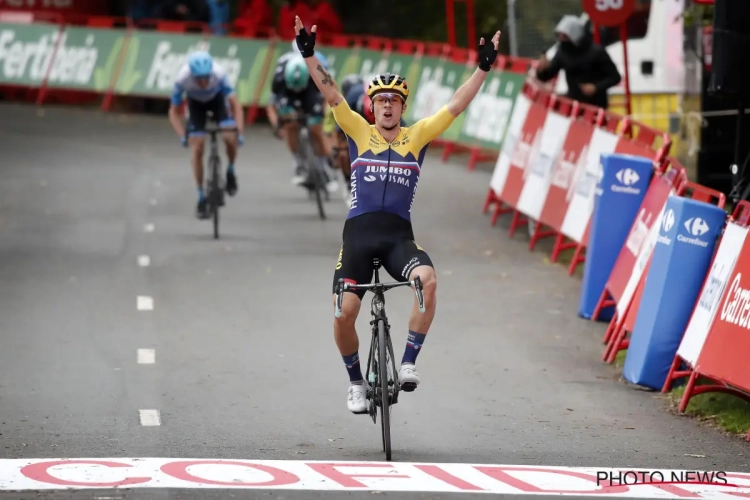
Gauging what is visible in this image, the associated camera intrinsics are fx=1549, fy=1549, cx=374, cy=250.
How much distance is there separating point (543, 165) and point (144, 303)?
18.6 feet

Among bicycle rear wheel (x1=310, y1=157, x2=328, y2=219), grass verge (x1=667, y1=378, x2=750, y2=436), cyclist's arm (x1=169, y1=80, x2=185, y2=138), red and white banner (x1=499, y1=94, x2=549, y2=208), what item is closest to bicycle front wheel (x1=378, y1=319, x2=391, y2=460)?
grass verge (x1=667, y1=378, x2=750, y2=436)

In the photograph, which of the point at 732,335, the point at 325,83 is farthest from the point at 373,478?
the point at 732,335

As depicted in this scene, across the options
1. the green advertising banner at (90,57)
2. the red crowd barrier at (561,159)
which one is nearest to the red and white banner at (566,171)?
the red crowd barrier at (561,159)

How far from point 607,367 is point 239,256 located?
591 centimetres

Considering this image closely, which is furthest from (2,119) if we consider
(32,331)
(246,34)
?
(32,331)

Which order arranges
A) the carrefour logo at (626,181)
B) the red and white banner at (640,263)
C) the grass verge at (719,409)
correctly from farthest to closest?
the carrefour logo at (626,181) < the red and white banner at (640,263) < the grass verge at (719,409)

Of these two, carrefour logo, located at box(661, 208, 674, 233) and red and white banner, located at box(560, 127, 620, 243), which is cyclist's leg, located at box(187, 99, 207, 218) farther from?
carrefour logo, located at box(661, 208, 674, 233)

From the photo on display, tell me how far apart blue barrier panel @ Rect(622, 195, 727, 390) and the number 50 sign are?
6566 mm

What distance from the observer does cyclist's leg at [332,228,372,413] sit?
9.12 m

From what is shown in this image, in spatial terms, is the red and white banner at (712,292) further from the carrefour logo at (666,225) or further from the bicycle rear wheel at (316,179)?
the bicycle rear wheel at (316,179)

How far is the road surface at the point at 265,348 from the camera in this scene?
952 cm

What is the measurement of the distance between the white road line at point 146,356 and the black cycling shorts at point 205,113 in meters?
5.97

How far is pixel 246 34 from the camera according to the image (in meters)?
32.0

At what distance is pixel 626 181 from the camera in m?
13.9
